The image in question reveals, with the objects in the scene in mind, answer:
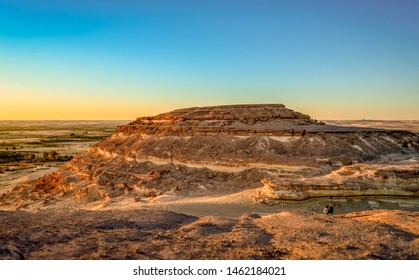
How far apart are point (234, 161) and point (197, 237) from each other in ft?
50.5

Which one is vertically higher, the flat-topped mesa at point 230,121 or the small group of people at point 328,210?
the flat-topped mesa at point 230,121

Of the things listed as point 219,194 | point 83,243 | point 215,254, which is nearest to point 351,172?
point 219,194

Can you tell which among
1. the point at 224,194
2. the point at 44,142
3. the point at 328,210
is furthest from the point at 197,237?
the point at 44,142

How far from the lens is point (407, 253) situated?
20.2 ft

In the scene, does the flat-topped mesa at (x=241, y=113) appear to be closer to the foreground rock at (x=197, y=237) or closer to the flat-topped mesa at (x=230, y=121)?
the flat-topped mesa at (x=230, y=121)

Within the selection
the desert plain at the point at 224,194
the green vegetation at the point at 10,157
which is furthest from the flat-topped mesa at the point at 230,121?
the green vegetation at the point at 10,157

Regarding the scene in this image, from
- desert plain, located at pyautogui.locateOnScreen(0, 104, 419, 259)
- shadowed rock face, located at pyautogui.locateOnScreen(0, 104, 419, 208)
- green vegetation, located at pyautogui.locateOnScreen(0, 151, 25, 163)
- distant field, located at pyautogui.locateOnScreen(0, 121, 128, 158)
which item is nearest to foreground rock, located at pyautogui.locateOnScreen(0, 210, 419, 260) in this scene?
desert plain, located at pyautogui.locateOnScreen(0, 104, 419, 259)

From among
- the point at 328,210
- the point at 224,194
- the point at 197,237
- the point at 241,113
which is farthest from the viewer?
the point at 241,113

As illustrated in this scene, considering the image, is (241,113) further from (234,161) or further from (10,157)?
(10,157)

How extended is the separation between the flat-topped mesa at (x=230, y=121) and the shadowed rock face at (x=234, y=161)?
3.1 inches

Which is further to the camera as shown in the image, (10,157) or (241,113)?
(10,157)

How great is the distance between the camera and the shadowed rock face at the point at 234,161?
1759 centimetres

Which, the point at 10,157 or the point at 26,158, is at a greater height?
the point at 10,157

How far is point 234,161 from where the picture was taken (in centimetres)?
2234
